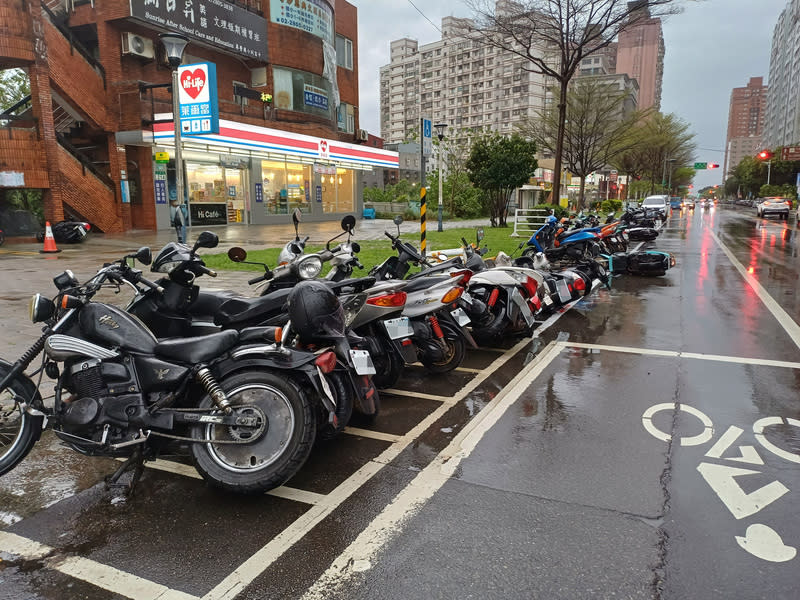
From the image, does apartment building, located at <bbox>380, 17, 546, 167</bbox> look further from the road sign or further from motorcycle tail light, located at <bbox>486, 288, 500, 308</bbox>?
motorcycle tail light, located at <bbox>486, 288, 500, 308</bbox>

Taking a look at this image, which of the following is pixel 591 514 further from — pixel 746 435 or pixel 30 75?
pixel 30 75

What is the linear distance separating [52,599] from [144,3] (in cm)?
2553

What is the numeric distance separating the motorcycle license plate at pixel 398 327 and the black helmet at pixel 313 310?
1.34m

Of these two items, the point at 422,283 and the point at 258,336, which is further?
the point at 422,283

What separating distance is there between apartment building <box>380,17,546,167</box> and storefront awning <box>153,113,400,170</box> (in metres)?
69.7

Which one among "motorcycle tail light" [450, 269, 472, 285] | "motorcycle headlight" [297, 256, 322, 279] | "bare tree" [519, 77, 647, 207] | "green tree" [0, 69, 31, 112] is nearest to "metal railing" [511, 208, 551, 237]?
"bare tree" [519, 77, 647, 207]

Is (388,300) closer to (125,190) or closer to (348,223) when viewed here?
(348,223)

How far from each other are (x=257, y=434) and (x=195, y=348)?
65cm

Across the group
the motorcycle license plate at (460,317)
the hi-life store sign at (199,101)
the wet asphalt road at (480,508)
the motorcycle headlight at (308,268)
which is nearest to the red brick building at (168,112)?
the hi-life store sign at (199,101)

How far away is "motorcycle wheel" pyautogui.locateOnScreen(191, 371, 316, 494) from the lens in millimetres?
3402

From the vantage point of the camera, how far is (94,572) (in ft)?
9.18

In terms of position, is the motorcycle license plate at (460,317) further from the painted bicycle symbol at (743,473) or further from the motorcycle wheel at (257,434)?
the motorcycle wheel at (257,434)

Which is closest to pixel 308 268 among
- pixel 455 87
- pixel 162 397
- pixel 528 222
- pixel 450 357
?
pixel 450 357

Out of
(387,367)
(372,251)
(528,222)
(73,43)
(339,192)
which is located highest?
(73,43)
